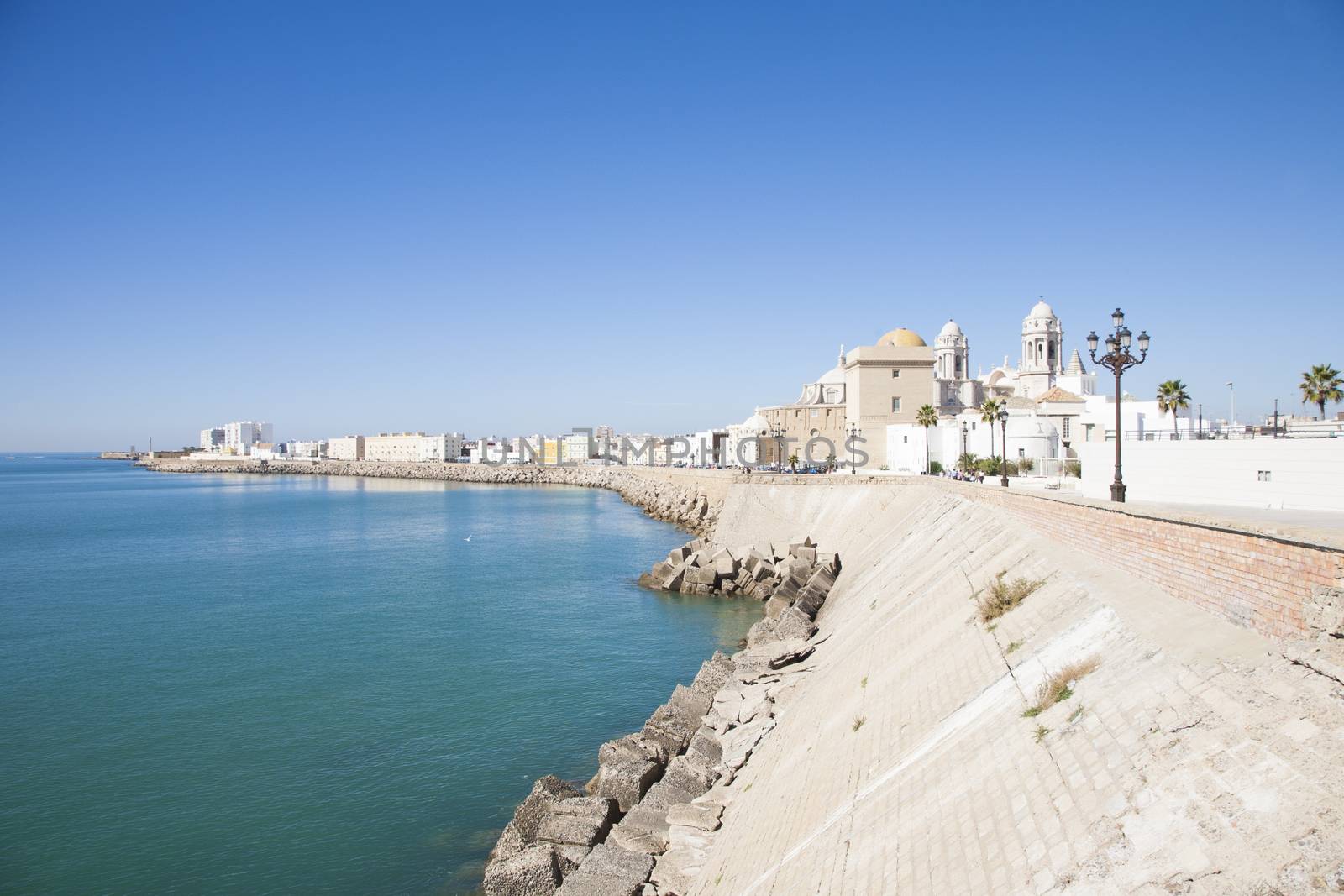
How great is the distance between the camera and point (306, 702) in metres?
19.6

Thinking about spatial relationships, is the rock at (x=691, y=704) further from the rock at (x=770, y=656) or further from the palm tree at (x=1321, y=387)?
the palm tree at (x=1321, y=387)

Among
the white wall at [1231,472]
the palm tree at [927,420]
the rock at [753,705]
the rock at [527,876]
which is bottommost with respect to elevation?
the rock at [527,876]

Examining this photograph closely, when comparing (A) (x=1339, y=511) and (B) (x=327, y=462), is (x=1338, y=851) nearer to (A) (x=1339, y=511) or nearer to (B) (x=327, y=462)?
(A) (x=1339, y=511)

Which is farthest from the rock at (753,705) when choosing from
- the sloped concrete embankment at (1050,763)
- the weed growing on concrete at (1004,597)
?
the weed growing on concrete at (1004,597)

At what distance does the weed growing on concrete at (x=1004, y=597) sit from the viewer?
11727 millimetres

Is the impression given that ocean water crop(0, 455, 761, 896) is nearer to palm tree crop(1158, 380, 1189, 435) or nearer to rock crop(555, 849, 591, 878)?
rock crop(555, 849, 591, 878)

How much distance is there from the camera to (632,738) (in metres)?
14.3

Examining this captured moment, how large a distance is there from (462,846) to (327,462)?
558 feet

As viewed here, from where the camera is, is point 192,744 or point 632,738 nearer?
point 632,738

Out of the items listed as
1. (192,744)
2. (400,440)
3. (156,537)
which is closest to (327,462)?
(400,440)

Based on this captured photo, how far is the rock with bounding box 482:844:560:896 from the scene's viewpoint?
10.6m

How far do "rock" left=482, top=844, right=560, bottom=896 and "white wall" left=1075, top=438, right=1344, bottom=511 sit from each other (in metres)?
14.9

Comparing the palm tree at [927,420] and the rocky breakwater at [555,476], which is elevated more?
the palm tree at [927,420]

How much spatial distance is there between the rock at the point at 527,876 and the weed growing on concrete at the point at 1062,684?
21.2 ft
